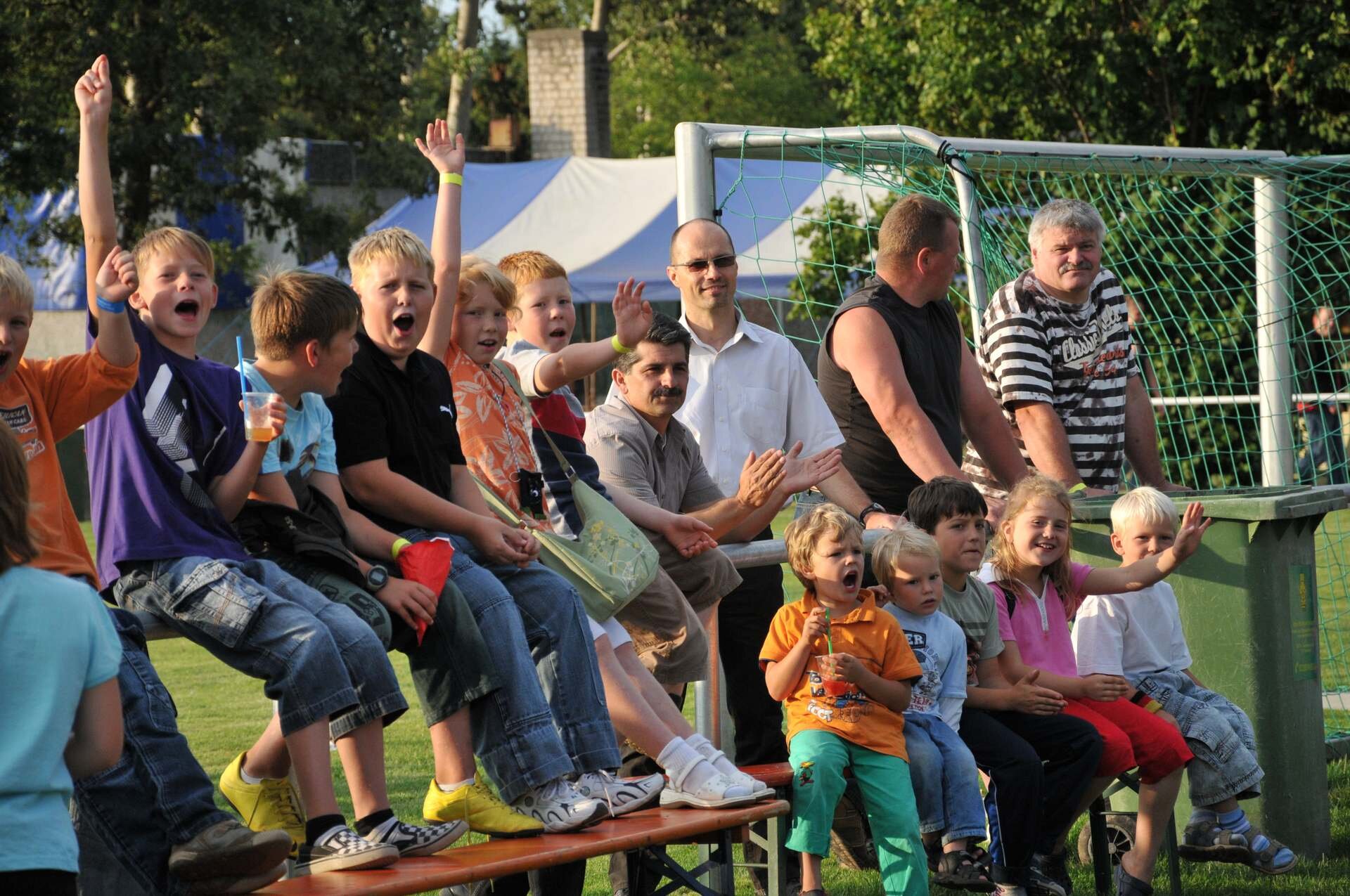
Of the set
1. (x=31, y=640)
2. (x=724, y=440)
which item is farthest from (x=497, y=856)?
(x=724, y=440)

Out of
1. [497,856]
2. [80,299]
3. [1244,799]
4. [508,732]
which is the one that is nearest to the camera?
[497,856]

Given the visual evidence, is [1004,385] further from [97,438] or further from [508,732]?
[97,438]

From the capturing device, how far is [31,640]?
9.59ft

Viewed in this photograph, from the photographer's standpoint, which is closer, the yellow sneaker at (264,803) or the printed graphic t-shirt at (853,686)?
the yellow sneaker at (264,803)

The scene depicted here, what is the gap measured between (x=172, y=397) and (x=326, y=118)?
69.6 ft

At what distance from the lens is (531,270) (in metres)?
5.17

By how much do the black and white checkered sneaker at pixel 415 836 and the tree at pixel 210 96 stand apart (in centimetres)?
1814

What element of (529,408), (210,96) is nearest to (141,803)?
(529,408)

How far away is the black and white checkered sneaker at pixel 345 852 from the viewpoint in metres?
3.57

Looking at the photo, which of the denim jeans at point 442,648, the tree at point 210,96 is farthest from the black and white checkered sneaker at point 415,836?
the tree at point 210,96

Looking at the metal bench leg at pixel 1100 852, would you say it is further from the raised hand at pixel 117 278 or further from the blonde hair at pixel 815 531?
the raised hand at pixel 117 278

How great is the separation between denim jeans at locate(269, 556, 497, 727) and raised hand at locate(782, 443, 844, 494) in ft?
4.13

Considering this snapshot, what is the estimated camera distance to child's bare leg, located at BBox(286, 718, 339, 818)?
3.57 metres

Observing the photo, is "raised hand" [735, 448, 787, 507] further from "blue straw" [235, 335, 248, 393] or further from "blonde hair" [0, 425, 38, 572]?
"blonde hair" [0, 425, 38, 572]
